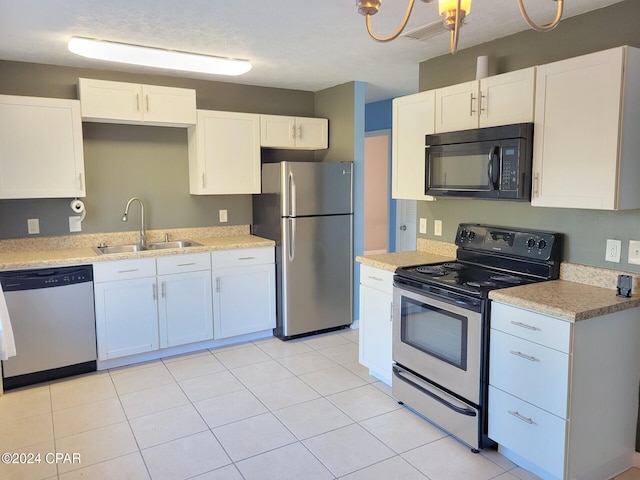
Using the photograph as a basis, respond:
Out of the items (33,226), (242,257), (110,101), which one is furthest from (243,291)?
(110,101)

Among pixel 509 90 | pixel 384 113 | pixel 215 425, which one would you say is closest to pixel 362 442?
pixel 215 425

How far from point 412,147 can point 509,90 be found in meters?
0.82

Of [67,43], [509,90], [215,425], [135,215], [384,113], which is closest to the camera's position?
[509,90]

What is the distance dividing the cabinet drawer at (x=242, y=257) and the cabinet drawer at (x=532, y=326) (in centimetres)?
231

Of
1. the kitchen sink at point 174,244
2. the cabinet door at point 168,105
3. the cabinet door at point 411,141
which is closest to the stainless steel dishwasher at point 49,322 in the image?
the kitchen sink at point 174,244

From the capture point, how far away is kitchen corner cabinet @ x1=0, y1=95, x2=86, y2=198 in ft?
11.1

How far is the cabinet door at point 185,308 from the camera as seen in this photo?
3848 millimetres

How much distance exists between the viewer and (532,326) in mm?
2209

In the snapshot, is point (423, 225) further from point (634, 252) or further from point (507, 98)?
point (634, 252)

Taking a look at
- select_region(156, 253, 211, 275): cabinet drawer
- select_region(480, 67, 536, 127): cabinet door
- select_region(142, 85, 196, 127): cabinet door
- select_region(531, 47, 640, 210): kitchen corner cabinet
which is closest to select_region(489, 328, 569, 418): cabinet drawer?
select_region(531, 47, 640, 210): kitchen corner cabinet

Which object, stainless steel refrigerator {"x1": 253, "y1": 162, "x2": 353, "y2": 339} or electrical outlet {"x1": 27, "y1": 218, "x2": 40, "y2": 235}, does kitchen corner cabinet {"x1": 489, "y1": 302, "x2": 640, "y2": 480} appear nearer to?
stainless steel refrigerator {"x1": 253, "y1": 162, "x2": 353, "y2": 339}

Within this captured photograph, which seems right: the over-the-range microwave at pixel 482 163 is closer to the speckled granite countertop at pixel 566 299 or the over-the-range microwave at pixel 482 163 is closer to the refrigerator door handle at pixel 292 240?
the speckled granite countertop at pixel 566 299

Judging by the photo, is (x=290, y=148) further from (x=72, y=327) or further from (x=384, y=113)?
(x=72, y=327)

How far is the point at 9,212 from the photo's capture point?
368cm
